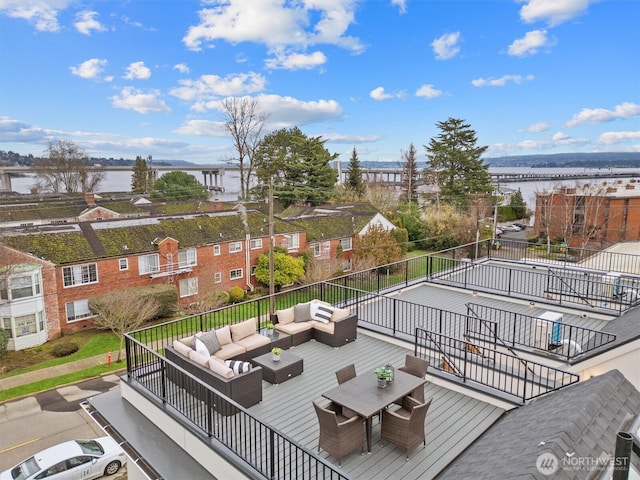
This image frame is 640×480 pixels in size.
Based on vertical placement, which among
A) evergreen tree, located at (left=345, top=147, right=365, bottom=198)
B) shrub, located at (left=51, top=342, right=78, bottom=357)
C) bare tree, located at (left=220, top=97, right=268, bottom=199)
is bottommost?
shrub, located at (left=51, top=342, right=78, bottom=357)

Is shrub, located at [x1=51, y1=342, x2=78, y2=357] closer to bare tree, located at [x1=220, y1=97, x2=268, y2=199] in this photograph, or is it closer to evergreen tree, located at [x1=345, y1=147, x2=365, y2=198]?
bare tree, located at [x1=220, y1=97, x2=268, y2=199]

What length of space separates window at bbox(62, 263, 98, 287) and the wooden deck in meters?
21.2

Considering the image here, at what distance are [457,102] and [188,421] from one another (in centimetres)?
5240

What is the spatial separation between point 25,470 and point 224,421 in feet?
33.3

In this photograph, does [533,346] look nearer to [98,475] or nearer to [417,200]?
[98,475]

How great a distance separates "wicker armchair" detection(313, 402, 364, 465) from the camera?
5.30 meters

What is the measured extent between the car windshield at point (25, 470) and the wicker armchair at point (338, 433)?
11.4 metres

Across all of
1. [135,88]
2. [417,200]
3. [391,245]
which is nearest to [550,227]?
[391,245]

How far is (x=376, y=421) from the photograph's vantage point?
632 cm

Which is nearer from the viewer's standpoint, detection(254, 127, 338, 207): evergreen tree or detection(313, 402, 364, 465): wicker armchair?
detection(313, 402, 364, 465): wicker armchair

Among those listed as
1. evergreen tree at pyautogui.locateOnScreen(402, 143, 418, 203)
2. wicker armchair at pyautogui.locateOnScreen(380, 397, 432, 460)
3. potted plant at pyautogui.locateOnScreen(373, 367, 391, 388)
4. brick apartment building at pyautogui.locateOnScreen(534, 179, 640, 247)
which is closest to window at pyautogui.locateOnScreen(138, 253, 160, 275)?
potted plant at pyautogui.locateOnScreen(373, 367, 391, 388)

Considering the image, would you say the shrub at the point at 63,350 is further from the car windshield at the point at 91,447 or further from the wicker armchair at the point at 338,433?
the wicker armchair at the point at 338,433

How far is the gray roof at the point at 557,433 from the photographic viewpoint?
412 cm

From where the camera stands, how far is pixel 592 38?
1584 centimetres
